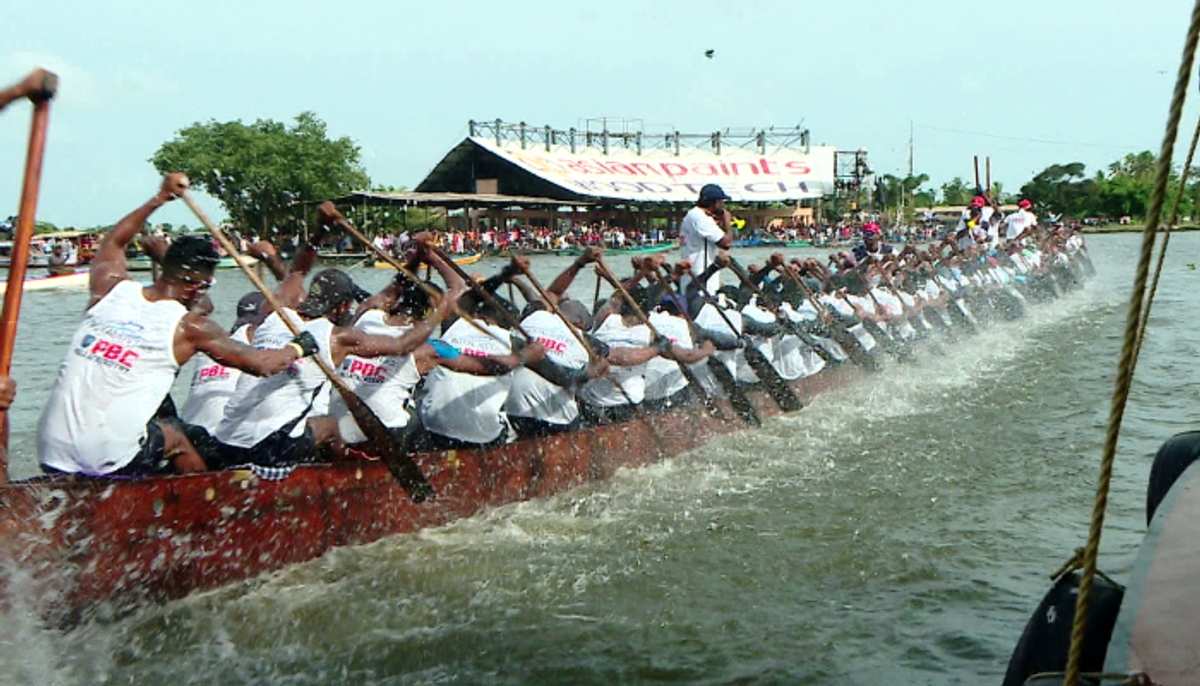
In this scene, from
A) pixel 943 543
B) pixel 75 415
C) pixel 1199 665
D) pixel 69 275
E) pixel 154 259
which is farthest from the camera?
pixel 69 275

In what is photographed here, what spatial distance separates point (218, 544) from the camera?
5.10 meters

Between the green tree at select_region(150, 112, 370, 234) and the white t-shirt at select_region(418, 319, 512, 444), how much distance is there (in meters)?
32.6

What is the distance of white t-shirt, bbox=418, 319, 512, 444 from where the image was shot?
6.37 meters

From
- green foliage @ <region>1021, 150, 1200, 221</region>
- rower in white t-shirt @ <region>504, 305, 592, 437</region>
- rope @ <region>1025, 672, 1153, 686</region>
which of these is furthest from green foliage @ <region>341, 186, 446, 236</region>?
green foliage @ <region>1021, 150, 1200, 221</region>

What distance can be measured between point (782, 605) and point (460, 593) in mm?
1607

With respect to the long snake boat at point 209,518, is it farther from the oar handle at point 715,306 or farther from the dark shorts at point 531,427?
the oar handle at point 715,306

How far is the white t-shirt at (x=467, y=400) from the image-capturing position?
20.9ft

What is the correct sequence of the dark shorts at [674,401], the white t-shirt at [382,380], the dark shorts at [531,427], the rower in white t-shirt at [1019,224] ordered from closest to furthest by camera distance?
the white t-shirt at [382,380] < the dark shorts at [531,427] < the dark shorts at [674,401] < the rower in white t-shirt at [1019,224]

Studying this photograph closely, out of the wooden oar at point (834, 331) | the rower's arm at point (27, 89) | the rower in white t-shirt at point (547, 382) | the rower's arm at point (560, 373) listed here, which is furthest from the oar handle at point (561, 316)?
the wooden oar at point (834, 331)

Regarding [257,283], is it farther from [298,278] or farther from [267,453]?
[298,278]

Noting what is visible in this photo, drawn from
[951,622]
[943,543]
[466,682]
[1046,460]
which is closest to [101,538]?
[466,682]

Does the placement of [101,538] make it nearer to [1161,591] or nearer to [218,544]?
[218,544]

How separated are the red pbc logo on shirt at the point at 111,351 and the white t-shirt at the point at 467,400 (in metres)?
2.05

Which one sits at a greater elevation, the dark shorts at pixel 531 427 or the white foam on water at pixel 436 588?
the dark shorts at pixel 531 427
